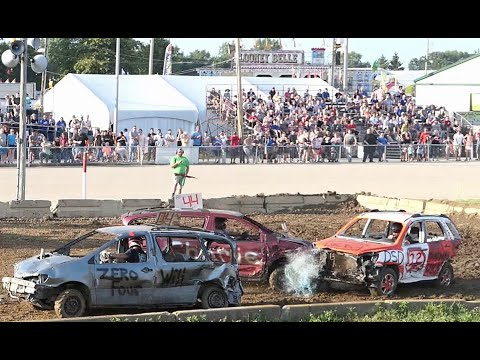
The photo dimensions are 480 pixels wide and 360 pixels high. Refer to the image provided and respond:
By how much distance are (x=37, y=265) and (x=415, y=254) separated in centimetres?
655

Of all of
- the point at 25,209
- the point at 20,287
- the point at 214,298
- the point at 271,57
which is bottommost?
the point at 214,298

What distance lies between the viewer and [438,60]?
155250mm

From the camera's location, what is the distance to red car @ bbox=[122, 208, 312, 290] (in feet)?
52.2

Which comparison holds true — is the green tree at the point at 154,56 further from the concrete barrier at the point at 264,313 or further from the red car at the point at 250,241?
the concrete barrier at the point at 264,313

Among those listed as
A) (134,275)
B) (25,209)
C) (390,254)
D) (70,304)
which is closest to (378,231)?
(390,254)

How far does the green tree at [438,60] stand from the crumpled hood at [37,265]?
140553mm

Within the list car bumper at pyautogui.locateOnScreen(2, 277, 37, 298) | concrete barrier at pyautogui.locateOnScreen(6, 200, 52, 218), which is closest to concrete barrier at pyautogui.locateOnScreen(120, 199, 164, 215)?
concrete barrier at pyautogui.locateOnScreen(6, 200, 52, 218)

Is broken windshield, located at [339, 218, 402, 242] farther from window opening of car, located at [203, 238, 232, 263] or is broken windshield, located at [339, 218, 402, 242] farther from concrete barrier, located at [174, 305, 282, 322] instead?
concrete barrier, located at [174, 305, 282, 322]

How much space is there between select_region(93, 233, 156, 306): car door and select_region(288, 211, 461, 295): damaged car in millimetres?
3615

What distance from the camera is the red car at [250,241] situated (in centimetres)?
1590

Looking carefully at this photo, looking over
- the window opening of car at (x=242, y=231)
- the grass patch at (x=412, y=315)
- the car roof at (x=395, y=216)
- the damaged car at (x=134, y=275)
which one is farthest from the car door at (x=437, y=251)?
the damaged car at (x=134, y=275)

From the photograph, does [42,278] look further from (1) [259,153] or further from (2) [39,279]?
(1) [259,153]
